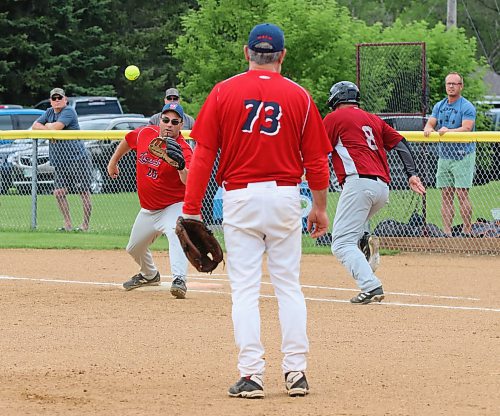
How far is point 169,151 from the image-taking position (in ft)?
33.2

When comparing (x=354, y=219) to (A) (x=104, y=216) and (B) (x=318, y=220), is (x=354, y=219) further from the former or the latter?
(A) (x=104, y=216)

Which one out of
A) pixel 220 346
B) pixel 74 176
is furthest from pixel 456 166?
pixel 220 346

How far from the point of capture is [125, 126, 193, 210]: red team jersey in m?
10.7

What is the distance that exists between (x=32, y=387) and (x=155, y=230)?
4.32 metres

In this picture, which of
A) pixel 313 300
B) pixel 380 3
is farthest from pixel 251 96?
pixel 380 3

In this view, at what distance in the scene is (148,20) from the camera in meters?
46.2

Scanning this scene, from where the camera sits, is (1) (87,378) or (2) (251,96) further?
(1) (87,378)

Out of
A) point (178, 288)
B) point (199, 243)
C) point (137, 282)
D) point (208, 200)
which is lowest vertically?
point (208, 200)

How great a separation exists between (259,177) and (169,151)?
12.3 ft

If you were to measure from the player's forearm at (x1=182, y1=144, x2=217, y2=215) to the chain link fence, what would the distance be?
8.09 meters

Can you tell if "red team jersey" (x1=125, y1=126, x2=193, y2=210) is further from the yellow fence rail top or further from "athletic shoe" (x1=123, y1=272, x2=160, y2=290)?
the yellow fence rail top

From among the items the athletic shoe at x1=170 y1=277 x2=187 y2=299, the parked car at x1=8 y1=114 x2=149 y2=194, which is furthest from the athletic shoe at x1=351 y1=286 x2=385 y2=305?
the parked car at x1=8 y1=114 x2=149 y2=194

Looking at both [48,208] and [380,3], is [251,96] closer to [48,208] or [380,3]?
[48,208]

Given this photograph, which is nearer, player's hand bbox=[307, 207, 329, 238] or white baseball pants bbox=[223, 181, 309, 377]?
white baseball pants bbox=[223, 181, 309, 377]
